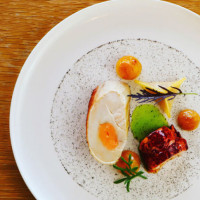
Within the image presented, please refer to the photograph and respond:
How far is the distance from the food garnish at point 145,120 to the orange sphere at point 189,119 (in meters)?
0.10

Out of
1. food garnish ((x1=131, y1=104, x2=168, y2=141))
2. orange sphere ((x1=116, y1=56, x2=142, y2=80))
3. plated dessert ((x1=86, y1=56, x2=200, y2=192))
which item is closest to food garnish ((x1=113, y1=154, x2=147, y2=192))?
plated dessert ((x1=86, y1=56, x2=200, y2=192))

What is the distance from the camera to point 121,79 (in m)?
1.71

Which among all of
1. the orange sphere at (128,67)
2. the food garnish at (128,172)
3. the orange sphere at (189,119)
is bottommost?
the food garnish at (128,172)

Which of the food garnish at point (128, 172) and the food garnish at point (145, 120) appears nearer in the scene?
the food garnish at point (128, 172)

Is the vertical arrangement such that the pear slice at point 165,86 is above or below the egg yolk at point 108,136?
above

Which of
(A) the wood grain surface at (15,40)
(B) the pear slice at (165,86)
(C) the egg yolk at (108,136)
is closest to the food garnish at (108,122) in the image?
(C) the egg yolk at (108,136)

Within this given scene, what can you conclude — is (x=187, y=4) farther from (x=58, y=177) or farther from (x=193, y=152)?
(x=58, y=177)

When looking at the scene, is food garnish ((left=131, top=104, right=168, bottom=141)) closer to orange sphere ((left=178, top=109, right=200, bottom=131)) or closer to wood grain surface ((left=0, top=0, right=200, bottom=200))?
orange sphere ((left=178, top=109, right=200, bottom=131))

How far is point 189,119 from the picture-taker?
1660 mm

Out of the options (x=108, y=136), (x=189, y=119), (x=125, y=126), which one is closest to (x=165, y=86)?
(x=189, y=119)

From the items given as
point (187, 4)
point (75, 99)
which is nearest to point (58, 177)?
point (75, 99)

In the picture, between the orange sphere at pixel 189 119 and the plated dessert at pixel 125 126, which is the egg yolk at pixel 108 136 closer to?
the plated dessert at pixel 125 126

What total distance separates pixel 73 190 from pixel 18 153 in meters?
0.38

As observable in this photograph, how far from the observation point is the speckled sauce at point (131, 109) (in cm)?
166
